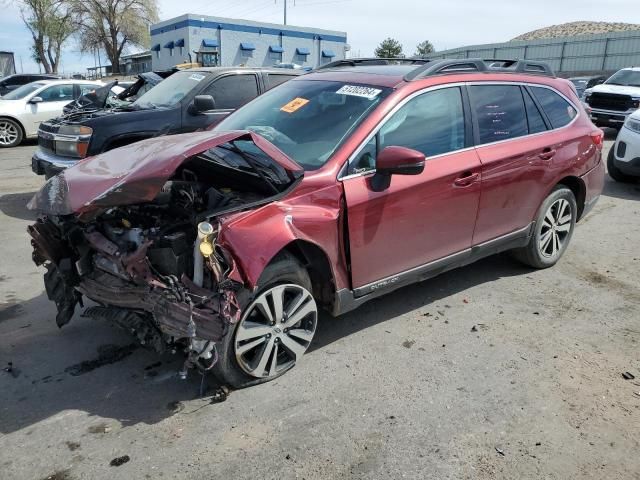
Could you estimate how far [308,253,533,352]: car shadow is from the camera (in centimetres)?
414

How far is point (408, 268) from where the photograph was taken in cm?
398

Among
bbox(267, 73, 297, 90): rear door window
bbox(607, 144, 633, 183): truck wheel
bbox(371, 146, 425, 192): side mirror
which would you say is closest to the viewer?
bbox(371, 146, 425, 192): side mirror

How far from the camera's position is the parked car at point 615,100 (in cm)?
1484

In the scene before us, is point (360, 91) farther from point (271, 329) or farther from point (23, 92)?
point (23, 92)

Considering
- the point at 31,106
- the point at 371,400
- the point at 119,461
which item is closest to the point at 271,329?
the point at 371,400

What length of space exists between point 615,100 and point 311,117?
14.1 metres

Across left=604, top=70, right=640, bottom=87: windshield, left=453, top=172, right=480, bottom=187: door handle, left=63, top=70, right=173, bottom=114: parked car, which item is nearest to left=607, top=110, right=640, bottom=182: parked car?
left=453, top=172, right=480, bottom=187: door handle

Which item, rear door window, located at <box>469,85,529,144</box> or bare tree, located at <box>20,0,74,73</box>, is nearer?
rear door window, located at <box>469,85,529,144</box>

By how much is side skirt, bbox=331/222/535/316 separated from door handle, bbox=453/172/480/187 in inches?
22.1

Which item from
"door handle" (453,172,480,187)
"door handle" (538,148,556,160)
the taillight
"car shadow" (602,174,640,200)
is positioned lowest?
"car shadow" (602,174,640,200)

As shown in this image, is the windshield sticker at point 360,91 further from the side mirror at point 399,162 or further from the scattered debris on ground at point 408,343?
the scattered debris on ground at point 408,343

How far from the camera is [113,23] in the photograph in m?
48.6

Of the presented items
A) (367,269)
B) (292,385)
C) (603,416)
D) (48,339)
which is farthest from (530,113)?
(48,339)

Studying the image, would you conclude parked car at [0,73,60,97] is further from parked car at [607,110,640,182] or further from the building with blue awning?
the building with blue awning
